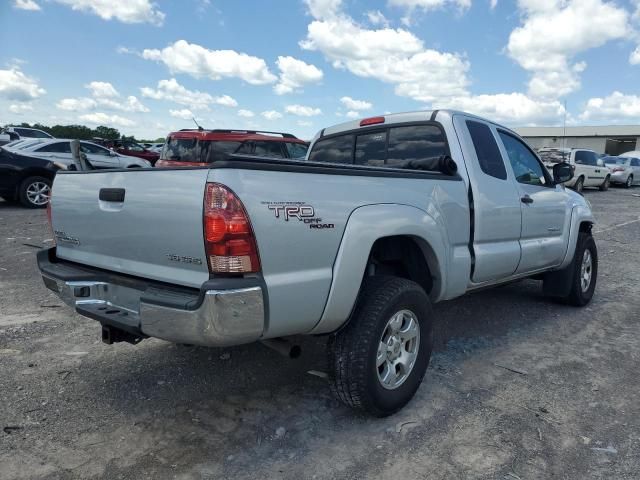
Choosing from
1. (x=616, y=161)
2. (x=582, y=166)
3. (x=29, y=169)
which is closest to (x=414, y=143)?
(x=29, y=169)

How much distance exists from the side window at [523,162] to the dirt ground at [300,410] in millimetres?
1372

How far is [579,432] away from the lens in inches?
115

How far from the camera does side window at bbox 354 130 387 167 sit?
14.0ft

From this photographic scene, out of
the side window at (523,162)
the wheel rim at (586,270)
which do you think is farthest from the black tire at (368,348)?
the wheel rim at (586,270)

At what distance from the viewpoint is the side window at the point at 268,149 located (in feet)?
33.8

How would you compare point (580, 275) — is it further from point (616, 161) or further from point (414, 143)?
point (616, 161)

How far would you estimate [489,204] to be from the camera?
12.7ft

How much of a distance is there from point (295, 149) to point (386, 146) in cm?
702

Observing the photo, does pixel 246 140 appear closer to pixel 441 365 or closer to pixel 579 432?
pixel 441 365

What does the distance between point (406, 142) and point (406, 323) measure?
1.61m

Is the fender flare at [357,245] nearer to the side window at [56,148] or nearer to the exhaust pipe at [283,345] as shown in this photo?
the exhaust pipe at [283,345]

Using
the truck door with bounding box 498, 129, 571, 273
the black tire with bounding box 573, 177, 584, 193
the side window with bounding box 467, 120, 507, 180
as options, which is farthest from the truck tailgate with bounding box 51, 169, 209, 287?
the black tire with bounding box 573, 177, 584, 193

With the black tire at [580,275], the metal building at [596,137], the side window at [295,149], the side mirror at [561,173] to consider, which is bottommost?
the black tire at [580,275]

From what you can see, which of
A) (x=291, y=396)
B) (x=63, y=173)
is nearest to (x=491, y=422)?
(x=291, y=396)
